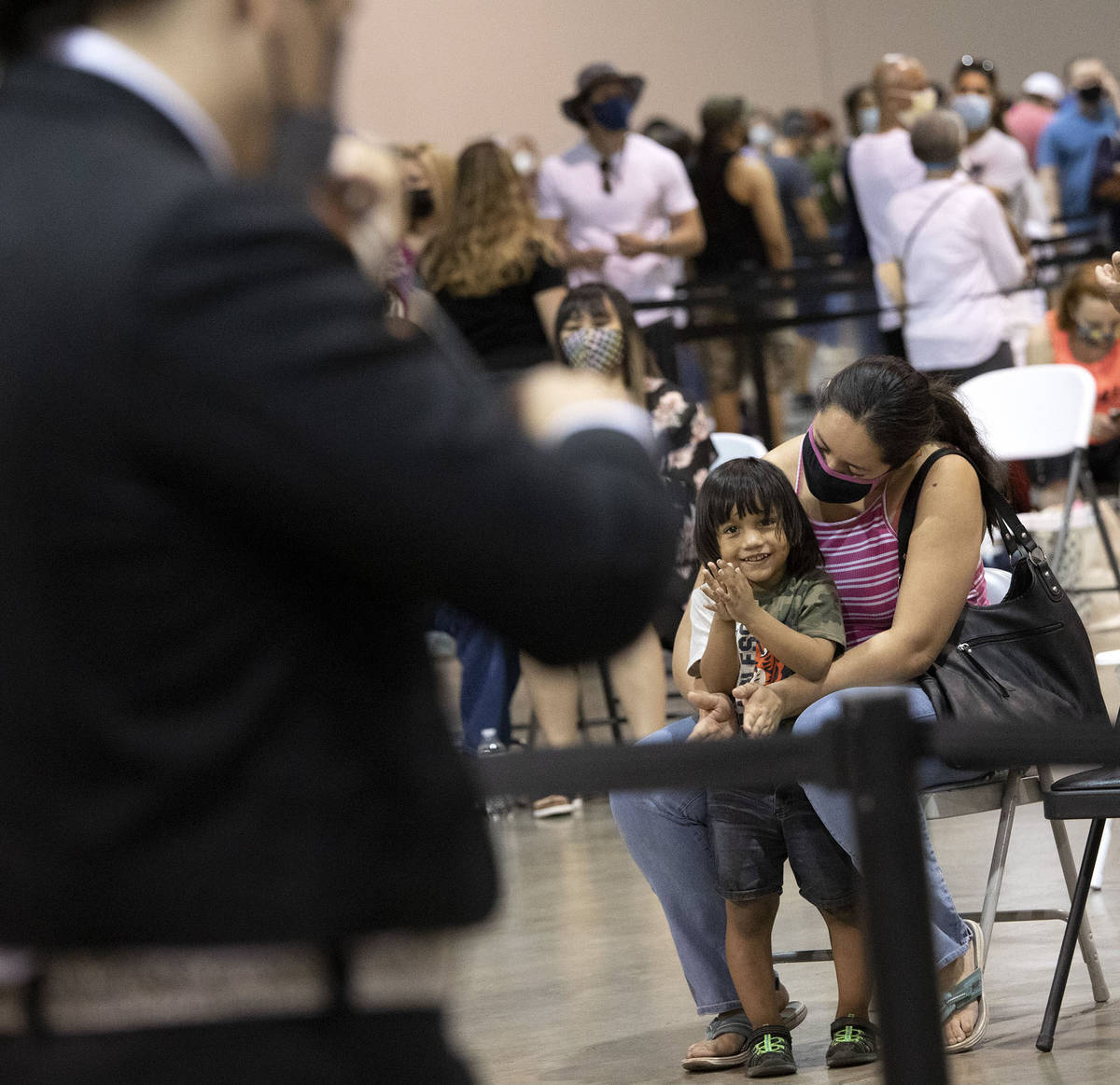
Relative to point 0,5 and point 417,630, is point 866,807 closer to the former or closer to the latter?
point 417,630

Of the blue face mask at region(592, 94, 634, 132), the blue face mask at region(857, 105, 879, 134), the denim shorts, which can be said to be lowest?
the denim shorts

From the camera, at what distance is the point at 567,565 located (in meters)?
0.94

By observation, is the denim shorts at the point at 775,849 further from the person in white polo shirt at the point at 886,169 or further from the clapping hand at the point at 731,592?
the person in white polo shirt at the point at 886,169

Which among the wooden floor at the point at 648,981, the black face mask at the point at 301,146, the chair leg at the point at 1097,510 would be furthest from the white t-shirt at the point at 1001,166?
the black face mask at the point at 301,146

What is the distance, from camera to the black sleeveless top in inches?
367

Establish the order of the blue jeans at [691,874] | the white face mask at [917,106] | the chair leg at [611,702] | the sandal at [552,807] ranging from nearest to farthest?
the blue jeans at [691,874]
the sandal at [552,807]
the chair leg at [611,702]
the white face mask at [917,106]

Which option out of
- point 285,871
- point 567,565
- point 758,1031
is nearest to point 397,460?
point 567,565

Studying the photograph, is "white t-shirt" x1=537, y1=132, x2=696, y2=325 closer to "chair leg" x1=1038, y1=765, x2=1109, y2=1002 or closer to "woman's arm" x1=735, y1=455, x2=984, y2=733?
"woman's arm" x1=735, y1=455, x2=984, y2=733

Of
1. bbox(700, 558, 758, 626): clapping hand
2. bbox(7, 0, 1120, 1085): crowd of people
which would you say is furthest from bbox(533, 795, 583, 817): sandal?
bbox(7, 0, 1120, 1085): crowd of people

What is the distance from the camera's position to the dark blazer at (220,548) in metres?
0.89

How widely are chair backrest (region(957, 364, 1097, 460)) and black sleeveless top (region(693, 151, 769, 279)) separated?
265 cm

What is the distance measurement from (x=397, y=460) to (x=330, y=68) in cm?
23

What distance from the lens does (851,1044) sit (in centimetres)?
341

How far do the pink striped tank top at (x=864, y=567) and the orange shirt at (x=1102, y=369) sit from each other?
380cm
